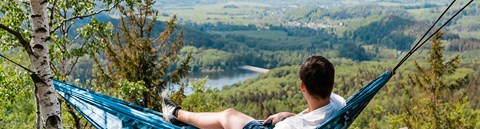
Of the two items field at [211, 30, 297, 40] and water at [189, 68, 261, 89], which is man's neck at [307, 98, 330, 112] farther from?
field at [211, 30, 297, 40]

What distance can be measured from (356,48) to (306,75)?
10152cm

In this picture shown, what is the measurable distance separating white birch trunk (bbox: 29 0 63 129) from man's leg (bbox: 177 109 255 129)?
731mm

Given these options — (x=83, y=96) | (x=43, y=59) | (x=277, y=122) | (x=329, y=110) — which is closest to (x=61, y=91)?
(x=83, y=96)

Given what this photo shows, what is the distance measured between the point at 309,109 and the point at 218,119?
0.57m

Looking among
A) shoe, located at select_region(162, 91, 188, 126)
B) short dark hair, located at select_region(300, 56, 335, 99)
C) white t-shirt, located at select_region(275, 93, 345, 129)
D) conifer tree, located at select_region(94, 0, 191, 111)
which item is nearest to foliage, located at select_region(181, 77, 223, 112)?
conifer tree, located at select_region(94, 0, 191, 111)

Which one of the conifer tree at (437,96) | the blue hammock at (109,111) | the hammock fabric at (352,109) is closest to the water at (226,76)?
the conifer tree at (437,96)

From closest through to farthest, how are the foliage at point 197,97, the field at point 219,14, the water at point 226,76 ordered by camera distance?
the foliage at point 197,97 → the water at point 226,76 → the field at point 219,14

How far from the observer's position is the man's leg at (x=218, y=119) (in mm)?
2488

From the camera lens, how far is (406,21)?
13150 centimetres

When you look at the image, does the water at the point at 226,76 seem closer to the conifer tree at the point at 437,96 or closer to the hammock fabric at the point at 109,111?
the conifer tree at the point at 437,96

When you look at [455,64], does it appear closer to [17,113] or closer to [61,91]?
[61,91]

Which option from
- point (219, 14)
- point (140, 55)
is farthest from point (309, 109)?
point (219, 14)

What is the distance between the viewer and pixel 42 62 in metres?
2.52

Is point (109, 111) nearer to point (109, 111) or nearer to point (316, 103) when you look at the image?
point (109, 111)
